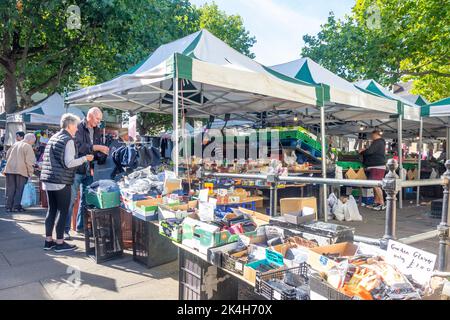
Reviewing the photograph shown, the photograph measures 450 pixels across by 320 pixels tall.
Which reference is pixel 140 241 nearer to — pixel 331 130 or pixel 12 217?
pixel 12 217

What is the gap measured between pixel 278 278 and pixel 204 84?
17.3 feet

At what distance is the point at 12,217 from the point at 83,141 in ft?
10.3

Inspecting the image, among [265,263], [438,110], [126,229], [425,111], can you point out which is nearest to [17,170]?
[126,229]

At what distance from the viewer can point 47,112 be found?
1098cm

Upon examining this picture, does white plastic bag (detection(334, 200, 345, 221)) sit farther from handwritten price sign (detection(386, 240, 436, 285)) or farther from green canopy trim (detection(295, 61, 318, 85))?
handwritten price sign (detection(386, 240, 436, 285))

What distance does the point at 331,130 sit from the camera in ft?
44.0

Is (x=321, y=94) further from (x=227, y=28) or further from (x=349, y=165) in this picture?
(x=227, y=28)

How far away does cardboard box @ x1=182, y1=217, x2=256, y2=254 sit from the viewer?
235cm

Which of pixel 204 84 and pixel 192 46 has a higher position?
pixel 192 46

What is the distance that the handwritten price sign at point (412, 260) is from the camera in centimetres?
167

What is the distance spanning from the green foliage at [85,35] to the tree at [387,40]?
261 inches

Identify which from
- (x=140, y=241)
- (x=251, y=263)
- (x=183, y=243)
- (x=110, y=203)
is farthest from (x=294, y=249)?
(x=110, y=203)

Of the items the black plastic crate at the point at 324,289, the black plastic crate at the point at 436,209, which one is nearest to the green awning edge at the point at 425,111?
the black plastic crate at the point at 436,209

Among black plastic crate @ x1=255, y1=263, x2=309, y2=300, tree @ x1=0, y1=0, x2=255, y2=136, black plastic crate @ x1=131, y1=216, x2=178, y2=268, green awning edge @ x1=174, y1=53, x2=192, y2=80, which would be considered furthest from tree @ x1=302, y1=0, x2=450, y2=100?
black plastic crate @ x1=255, y1=263, x2=309, y2=300
